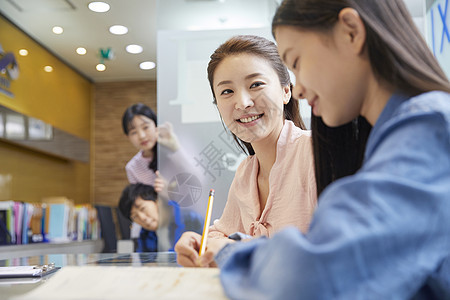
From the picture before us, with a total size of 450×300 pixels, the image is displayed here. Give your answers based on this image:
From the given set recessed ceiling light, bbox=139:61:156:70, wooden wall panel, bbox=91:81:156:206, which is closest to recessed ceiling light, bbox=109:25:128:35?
recessed ceiling light, bbox=139:61:156:70

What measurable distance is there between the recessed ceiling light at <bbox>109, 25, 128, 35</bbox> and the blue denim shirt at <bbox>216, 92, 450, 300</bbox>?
12.4ft

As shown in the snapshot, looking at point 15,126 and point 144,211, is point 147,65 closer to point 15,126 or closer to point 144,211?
point 15,126

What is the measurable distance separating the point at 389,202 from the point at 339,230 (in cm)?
4

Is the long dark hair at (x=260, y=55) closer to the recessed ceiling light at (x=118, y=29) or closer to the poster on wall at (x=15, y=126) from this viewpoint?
the recessed ceiling light at (x=118, y=29)

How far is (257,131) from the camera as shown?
1.05m

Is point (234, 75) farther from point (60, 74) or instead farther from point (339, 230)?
point (60, 74)

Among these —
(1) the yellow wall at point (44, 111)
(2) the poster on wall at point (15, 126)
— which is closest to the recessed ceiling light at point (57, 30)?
(1) the yellow wall at point (44, 111)

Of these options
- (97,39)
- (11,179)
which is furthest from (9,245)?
(97,39)

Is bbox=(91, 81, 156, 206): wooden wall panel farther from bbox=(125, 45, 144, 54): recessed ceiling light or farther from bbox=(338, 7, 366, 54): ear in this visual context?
bbox=(338, 7, 366, 54): ear

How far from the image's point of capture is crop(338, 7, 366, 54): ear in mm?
481

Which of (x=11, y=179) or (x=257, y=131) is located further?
(x=11, y=179)

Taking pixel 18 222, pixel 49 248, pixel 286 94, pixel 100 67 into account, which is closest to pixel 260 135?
pixel 286 94

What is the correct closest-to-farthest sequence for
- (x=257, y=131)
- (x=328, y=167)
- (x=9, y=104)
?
(x=328, y=167) → (x=257, y=131) → (x=9, y=104)

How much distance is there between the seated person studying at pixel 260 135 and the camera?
96cm
